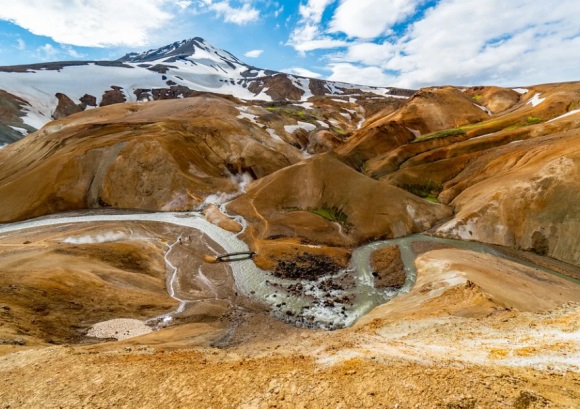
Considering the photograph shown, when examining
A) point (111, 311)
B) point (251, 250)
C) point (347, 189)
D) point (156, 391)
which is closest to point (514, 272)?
point (347, 189)

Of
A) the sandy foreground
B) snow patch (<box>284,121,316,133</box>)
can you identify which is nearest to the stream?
the sandy foreground

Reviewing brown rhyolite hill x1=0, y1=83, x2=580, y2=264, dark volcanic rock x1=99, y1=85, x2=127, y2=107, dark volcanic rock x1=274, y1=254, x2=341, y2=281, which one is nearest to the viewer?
dark volcanic rock x1=274, y1=254, x2=341, y2=281

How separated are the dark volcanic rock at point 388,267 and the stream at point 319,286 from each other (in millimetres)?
667

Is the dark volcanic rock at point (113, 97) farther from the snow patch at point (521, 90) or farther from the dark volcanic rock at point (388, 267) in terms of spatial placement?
the snow patch at point (521, 90)

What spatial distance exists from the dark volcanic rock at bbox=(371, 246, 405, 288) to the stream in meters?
0.67

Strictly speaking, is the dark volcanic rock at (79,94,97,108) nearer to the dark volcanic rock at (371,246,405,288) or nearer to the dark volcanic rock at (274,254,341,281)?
the dark volcanic rock at (274,254,341,281)

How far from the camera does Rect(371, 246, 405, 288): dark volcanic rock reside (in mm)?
36062

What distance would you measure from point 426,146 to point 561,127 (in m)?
27.4

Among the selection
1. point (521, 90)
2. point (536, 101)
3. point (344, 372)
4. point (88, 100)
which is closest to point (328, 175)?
point (344, 372)

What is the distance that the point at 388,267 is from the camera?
39125mm

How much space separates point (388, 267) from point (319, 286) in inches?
386

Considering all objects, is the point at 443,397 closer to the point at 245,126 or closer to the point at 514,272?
the point at 514,272

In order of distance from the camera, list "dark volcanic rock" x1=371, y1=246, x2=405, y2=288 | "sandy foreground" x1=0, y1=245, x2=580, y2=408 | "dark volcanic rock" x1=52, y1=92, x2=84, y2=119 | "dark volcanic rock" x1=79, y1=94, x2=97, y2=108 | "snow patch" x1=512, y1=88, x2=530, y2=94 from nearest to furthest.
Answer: "sandy foreground" x1=0, y1=245, x2=580, y2=408 → "dark volcanic rock" x1=371, y1=246, x2=405, y2=288 → "snow patch" x1=512, y1=88, x2=530, y2=94 → "dark volcanic rock" x1=52, y1=92, x2=84, y2=119 → "dark volcanic rock" x1=79, y1=94, x2=97, y2=108

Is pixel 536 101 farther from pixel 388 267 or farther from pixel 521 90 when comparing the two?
pixel 388 267
